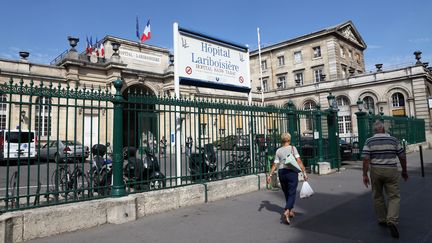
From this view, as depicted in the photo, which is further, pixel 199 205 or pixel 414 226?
pixel 199 205

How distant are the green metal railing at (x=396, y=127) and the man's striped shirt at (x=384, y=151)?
11.6 meters

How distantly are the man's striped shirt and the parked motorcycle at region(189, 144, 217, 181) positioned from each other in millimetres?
3551

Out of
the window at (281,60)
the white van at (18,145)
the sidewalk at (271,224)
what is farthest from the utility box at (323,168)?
the window at (281,60)

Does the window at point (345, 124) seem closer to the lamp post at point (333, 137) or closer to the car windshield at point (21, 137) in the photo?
the lamp post at point (333, 137)

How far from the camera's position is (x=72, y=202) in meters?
5.28

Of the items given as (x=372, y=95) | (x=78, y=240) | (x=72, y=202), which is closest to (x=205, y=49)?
(x=72, y=202)

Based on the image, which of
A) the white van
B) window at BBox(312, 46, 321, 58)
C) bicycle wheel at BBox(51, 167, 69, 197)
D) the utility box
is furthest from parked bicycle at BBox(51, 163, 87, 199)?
window at BBox(312, 46, 321, 58)

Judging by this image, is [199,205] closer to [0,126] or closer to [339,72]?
[0,126]

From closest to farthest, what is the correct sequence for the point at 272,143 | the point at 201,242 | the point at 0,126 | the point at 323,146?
the point at 201,242, the point at 272,143, the point at 323,146, the point at 0,126

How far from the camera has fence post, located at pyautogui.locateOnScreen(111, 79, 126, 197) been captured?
5.77 meters

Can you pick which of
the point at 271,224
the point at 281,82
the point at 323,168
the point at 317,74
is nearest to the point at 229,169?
the point at 271,224

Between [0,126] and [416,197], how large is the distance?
2436 cm

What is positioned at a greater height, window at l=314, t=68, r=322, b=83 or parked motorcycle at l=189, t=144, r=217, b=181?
window at l=314, t=68, r=322, b=83

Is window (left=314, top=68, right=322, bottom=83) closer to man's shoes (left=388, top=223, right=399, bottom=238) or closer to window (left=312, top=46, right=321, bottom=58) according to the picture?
window (left=312, top=46, right=321, bottom=58)
